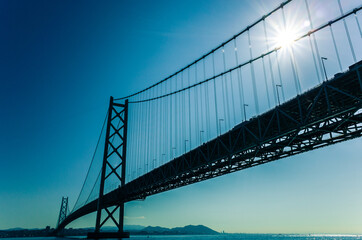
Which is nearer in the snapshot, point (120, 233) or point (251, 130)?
point (251, 130)

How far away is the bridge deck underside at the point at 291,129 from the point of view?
558 inches

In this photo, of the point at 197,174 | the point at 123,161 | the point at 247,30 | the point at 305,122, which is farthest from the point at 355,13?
the point at 123,161

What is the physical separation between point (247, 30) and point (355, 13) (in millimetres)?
10993

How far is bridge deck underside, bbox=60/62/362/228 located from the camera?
46.5ft

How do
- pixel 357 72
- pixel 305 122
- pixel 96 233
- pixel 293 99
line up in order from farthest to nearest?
pixel 96 233 → pixel 293 99 → pixel 305 122 → pixel 357 72

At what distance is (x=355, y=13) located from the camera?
16.1 m

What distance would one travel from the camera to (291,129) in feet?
53.6

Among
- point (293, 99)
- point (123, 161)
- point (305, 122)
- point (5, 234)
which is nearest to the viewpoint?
point (305, 122)

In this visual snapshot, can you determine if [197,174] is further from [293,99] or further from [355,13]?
[355,13]

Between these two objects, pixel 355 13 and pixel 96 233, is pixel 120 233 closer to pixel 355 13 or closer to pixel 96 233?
A: pixel 96 233

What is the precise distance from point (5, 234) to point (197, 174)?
192m

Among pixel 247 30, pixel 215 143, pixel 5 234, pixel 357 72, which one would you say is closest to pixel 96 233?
pixel 215 143

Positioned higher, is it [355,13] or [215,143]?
[355,13]

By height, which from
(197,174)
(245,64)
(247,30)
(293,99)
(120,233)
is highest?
(247,30)
